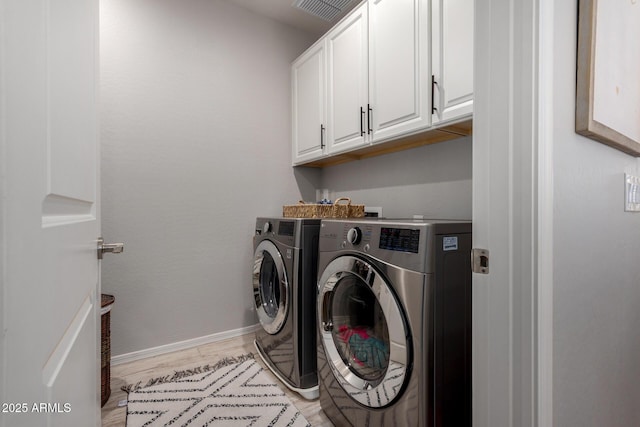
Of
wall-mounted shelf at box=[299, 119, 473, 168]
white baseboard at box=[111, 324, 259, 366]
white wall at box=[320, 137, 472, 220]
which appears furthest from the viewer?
white baseboard at box=[111, 324, 259, 366]

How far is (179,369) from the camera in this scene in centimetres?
196

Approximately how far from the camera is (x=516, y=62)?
638 mm

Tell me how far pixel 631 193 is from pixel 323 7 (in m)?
2.21

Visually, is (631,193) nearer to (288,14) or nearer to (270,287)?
(270,287)

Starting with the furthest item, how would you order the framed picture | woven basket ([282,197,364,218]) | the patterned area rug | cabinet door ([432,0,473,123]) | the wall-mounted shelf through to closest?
1. woven basket ([282,197,364,218])
2. the wall-mounted shelf
3. the patterned area rug
4. cabinet door ([432,0,473,123])
5. the framed picture

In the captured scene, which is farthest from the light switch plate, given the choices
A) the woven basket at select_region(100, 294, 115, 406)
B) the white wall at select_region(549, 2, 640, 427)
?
the woven basket at select_region(100, 294, 115, 406)

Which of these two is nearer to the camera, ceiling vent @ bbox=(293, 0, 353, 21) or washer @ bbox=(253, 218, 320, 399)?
washer @ bbox=(253, 218, 320, 399)

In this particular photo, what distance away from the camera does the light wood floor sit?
1521mm

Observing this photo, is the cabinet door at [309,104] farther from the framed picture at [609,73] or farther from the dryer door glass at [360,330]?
the framed picture at [609,73]

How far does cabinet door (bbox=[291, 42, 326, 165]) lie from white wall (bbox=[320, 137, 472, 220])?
1.19 ft

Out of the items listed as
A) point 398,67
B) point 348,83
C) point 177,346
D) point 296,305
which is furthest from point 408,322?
point 177,346

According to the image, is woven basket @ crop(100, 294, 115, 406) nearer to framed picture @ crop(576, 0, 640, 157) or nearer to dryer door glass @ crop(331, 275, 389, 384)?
dryer door glass @ crop(331, 275, 389, 384)

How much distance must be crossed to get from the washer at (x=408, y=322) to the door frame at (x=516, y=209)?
312 mm

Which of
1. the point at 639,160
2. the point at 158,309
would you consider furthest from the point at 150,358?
the point at 639,160
